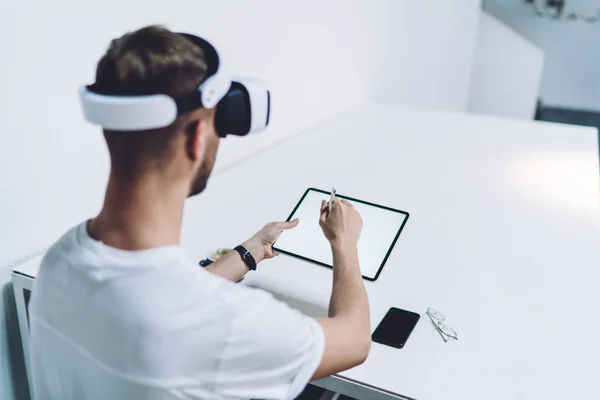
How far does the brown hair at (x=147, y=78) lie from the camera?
63cm

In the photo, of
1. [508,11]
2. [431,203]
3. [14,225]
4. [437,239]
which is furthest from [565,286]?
[508,11]

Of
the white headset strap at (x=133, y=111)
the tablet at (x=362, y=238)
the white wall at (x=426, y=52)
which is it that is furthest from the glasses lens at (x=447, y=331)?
the white wall at (x=426, y=52)

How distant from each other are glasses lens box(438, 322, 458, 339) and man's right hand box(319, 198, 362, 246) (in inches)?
8.7

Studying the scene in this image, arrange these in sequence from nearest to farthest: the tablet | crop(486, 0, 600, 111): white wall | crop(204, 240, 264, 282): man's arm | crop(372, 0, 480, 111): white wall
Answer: crop(204, 240, 264, 282): man's arm
the tablet
crop(372, 0, 480, 111): white wall
crop(486, 0, 600, 111): white wall

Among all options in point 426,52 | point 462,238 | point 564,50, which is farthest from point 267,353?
point 564,50

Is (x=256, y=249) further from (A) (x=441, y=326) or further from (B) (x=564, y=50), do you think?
(B) (x=564, y=50)

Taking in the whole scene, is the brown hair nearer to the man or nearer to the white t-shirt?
the man

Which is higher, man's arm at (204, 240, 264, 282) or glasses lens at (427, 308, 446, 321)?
man's arm at (204, 240, 264, 282)

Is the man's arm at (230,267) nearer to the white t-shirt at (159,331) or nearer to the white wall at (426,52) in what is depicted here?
the white t-shirt at (159,331)

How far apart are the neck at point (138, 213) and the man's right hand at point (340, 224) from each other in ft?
1.14

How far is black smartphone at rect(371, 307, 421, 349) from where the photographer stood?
97cm

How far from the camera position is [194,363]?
24.9 inches

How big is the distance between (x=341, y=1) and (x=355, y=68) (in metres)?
0.34

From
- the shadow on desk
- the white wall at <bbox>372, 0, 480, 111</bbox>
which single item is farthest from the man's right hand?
the white wall at <bbox>372, 0, 480, 111</bbox>
